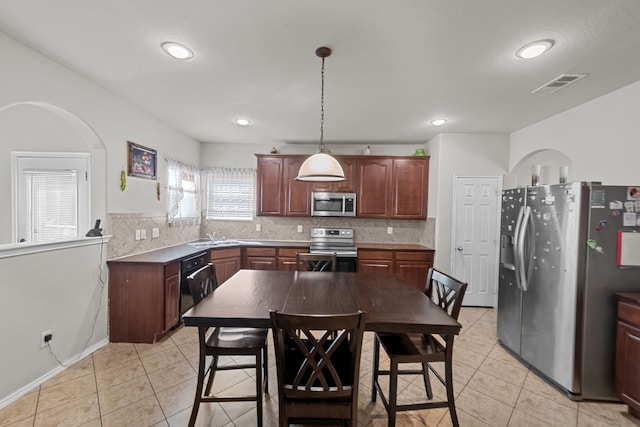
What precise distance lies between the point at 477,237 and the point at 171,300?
4019 millimetres

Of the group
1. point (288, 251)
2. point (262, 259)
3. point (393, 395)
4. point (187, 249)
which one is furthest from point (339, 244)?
point (393, 395)

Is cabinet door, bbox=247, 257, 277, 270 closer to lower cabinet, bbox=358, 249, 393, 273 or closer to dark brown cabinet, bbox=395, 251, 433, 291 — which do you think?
lower cabinet, bbox=358, 249, 393, 273

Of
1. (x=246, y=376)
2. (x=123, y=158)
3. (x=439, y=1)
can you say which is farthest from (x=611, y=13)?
(x=123, y=158)

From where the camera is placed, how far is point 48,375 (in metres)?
2.21

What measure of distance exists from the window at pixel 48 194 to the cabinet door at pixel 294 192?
247 centimetres

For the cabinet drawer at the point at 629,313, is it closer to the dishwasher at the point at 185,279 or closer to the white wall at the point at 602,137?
the white wall at the point at 602,137

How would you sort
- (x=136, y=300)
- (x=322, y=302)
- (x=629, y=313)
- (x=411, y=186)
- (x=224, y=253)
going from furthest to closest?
(x=411, y=186) < (x=224, y=253) < (x=136, y=300) < (x=629, y=313) < (x=322, y=302)

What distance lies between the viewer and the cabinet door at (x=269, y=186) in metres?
4.42

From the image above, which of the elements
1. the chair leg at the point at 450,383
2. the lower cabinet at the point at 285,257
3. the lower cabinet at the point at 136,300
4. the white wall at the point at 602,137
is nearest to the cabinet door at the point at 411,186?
the white wall at the point at 602,137

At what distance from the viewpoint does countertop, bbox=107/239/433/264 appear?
9.27 ft

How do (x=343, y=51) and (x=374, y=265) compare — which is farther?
(x=374, y=265)

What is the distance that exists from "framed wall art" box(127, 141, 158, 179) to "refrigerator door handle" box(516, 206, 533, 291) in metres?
4.07

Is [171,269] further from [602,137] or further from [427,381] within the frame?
[602,137]

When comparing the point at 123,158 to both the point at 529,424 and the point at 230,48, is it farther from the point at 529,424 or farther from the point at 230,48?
the point at 529,424
